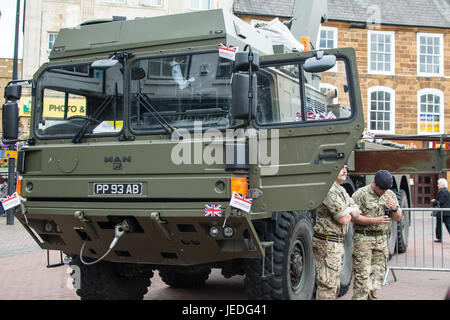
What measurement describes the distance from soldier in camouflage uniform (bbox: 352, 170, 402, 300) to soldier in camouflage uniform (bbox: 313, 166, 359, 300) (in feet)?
1.48

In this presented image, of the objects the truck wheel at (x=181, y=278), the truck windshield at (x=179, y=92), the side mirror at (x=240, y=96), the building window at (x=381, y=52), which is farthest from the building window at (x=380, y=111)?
the side mirror at (x=240, y=96)

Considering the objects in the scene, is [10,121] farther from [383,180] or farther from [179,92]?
[383,180]

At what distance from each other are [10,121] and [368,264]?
4.37m

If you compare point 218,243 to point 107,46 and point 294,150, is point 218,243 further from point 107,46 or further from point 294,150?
A: point 107,46

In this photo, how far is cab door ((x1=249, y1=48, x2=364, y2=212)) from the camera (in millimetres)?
5336

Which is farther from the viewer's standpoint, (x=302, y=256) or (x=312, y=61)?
(x=302, y=256)

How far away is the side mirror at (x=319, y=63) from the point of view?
5141 millimetres

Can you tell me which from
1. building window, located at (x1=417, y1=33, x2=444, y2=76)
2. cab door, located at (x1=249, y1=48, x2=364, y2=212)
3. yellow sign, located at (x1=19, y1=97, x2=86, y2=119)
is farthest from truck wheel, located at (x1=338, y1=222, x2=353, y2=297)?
building window, located at (x1=417, y1=33, x2=444, y2=76)

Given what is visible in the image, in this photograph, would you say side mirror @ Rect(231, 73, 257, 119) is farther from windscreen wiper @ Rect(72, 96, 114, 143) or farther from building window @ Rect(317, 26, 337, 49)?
building window @ Rect(317, 26, 337, 49)

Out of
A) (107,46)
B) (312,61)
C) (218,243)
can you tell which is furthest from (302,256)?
(107,46)
